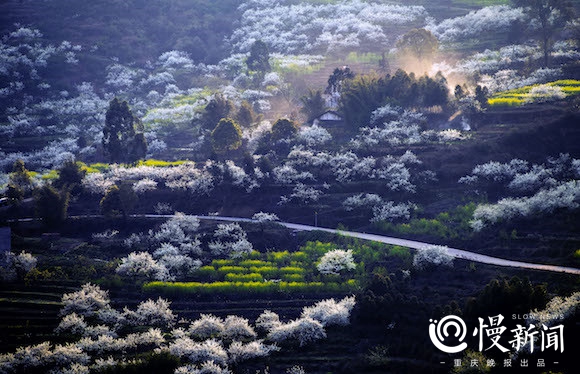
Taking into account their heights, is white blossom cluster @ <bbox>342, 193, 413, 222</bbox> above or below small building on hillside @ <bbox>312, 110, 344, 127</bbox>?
below

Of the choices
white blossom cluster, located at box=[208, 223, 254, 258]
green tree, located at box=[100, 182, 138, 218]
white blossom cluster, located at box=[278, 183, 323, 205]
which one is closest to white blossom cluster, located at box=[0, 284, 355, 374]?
white blossom cluster, located at box=[208, 223, 254, 258]

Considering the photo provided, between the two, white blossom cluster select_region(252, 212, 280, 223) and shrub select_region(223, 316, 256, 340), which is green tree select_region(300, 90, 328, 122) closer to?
white blossom cluster select_region(252, 212, 280, 223)

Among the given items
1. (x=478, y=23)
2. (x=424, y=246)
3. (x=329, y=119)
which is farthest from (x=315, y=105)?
(x=478, y=23)

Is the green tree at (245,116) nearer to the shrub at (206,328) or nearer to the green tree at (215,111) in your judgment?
the green tree at (215,111)

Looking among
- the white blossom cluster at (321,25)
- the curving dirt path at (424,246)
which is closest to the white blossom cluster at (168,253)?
the curving dirt path at (424,246)

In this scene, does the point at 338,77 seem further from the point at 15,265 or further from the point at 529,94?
the point at 15,265
